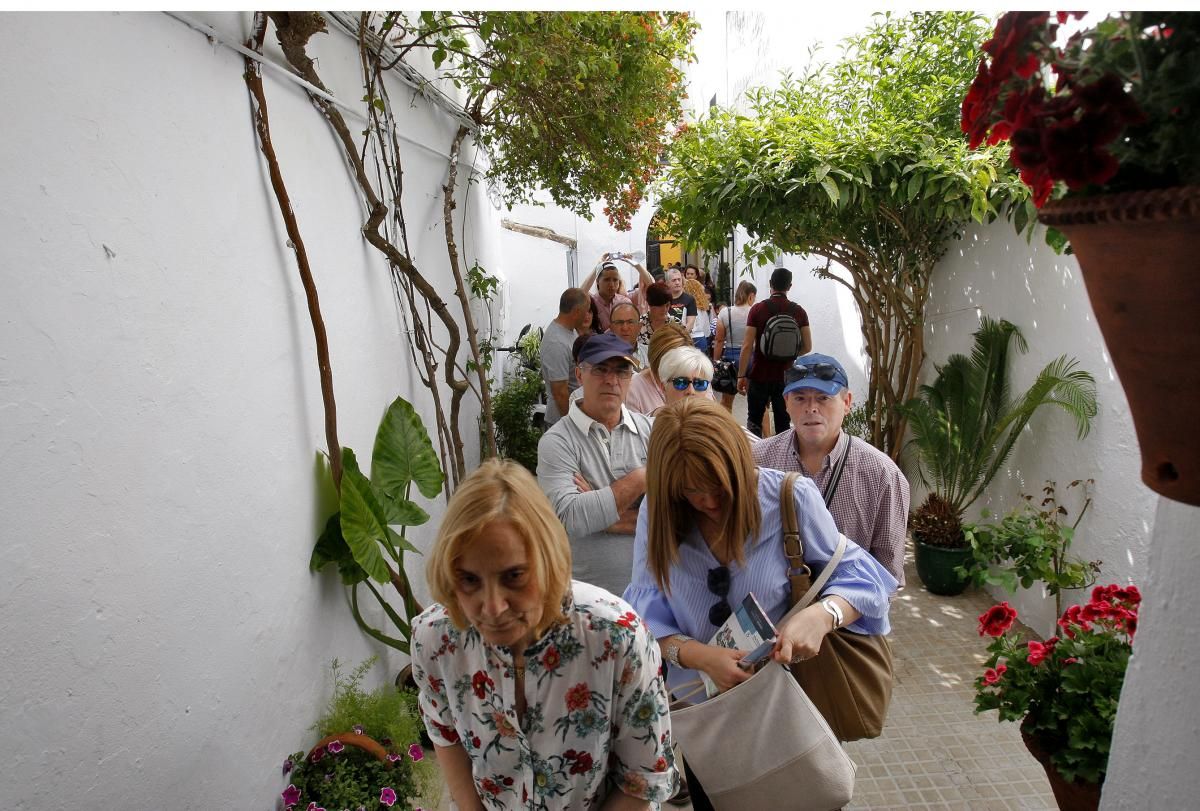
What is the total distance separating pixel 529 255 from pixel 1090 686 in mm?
10754

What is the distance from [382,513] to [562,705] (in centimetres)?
202

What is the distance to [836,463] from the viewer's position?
9.93 ft

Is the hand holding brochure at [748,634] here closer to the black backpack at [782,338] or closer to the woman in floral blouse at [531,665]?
the woman in floral blouse at [531,665]

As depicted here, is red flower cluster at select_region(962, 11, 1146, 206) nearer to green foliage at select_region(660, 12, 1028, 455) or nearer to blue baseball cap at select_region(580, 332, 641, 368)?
blue baseball cap at select_region(580, 332, 641, 368)

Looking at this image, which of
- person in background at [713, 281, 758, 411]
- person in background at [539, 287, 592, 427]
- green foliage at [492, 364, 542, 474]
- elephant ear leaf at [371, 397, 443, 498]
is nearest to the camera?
elephant ear leaf at [371, 397, 443, 498]

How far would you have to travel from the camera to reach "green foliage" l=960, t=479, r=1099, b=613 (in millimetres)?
3900

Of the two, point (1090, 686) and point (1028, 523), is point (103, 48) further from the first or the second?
point (1028, 523)

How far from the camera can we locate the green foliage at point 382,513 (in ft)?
10.8

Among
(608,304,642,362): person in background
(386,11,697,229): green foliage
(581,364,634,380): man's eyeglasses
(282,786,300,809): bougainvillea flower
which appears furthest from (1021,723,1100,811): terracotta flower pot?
(608,304,642,362): person in background

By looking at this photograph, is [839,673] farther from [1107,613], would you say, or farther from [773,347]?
[773,347]

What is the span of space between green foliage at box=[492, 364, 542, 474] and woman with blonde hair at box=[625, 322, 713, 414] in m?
3.06

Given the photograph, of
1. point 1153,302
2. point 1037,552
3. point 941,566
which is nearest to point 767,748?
point 1153,302

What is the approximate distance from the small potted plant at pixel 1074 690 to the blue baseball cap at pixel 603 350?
1774 mm

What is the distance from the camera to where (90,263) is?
1999mm
